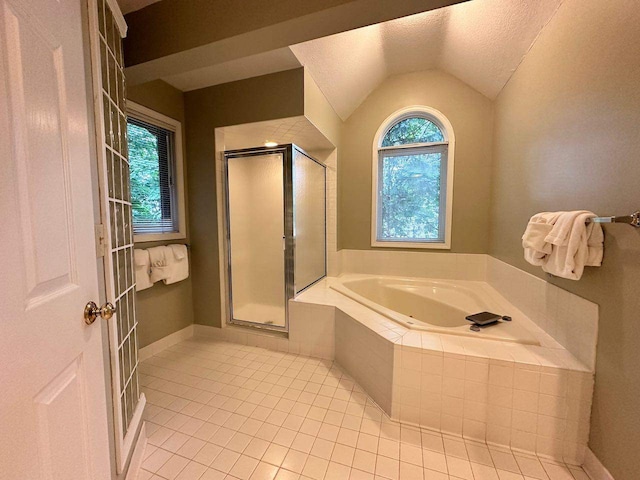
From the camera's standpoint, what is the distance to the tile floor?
1235 mm

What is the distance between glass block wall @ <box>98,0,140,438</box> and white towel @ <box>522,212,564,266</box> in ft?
6.92

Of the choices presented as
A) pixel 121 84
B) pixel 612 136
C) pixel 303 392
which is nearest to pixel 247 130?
pixel 121 84

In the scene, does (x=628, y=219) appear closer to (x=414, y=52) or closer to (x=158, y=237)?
(x=414, y=52)

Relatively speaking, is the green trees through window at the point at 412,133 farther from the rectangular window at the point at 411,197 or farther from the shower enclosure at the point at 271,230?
the shower enclosure at the point at 271,230

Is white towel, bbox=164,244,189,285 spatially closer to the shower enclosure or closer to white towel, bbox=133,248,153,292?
white towel, bbox=133,248,153,292

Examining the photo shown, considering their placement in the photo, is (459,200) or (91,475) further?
(459,200)

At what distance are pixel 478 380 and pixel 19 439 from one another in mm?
1750

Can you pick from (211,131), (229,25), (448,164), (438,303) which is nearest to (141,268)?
(211,131)

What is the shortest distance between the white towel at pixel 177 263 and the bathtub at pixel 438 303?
1.47 meters

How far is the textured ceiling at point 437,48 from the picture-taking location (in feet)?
5.98

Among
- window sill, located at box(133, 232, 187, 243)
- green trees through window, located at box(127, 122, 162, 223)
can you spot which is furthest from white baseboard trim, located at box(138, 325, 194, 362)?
green trees through window, located at box(127, 122, 162, 223)

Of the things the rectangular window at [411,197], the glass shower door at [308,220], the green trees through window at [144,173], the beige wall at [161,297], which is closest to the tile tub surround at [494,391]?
the glass shower door at [308,220]

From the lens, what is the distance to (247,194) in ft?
9.46

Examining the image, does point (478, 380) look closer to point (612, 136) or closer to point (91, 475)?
point (612, 136)
